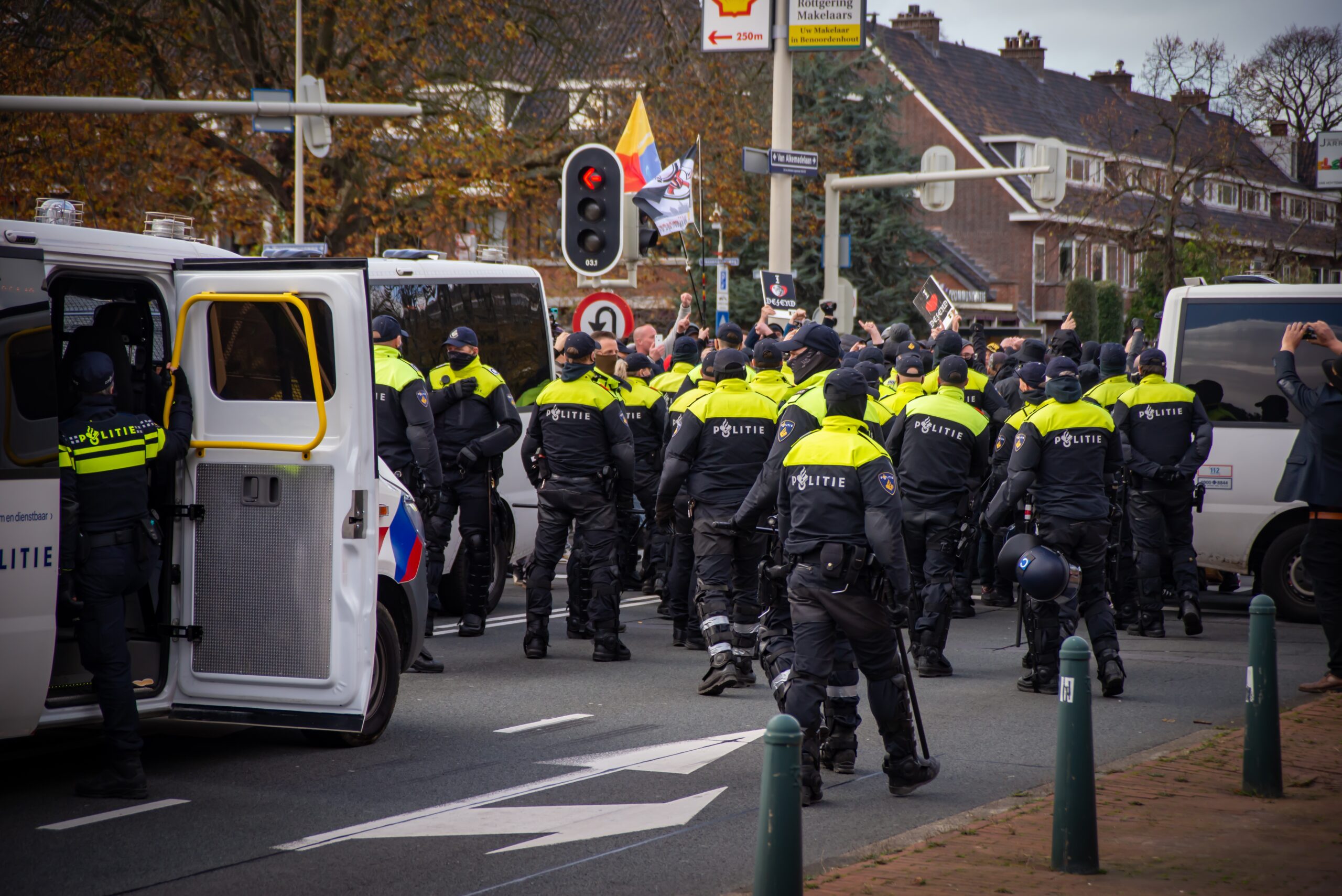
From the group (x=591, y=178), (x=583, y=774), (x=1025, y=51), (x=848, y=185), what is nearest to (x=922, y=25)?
(x=1025, y=51)

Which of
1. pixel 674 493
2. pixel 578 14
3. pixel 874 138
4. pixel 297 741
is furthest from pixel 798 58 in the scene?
pixel 297 741

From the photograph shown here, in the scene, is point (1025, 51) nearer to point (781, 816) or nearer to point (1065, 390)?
point (1065, 390)

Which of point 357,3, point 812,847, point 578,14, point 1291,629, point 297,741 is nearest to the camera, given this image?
point 812,847

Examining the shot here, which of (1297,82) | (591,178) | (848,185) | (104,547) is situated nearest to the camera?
(104,547)

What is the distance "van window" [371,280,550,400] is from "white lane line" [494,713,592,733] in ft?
14.8

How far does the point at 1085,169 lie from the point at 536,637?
176ft

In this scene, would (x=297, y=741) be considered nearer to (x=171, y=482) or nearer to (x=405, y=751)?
(x=405, y=751)

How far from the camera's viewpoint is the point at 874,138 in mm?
36781

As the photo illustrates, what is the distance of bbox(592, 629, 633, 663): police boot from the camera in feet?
34.4

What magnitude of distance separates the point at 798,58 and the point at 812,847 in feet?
107

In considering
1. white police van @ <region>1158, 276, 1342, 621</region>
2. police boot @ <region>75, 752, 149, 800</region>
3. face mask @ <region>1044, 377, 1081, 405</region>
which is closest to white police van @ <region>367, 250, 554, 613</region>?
face mask @ <region>1044, 377, 1081, 405</region>

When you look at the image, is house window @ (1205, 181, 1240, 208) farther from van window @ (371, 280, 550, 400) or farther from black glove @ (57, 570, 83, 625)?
black glove @ (57, 570, 83, 625)

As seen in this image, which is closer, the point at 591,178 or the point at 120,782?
the point at 120,782

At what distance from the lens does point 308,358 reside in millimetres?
7223
